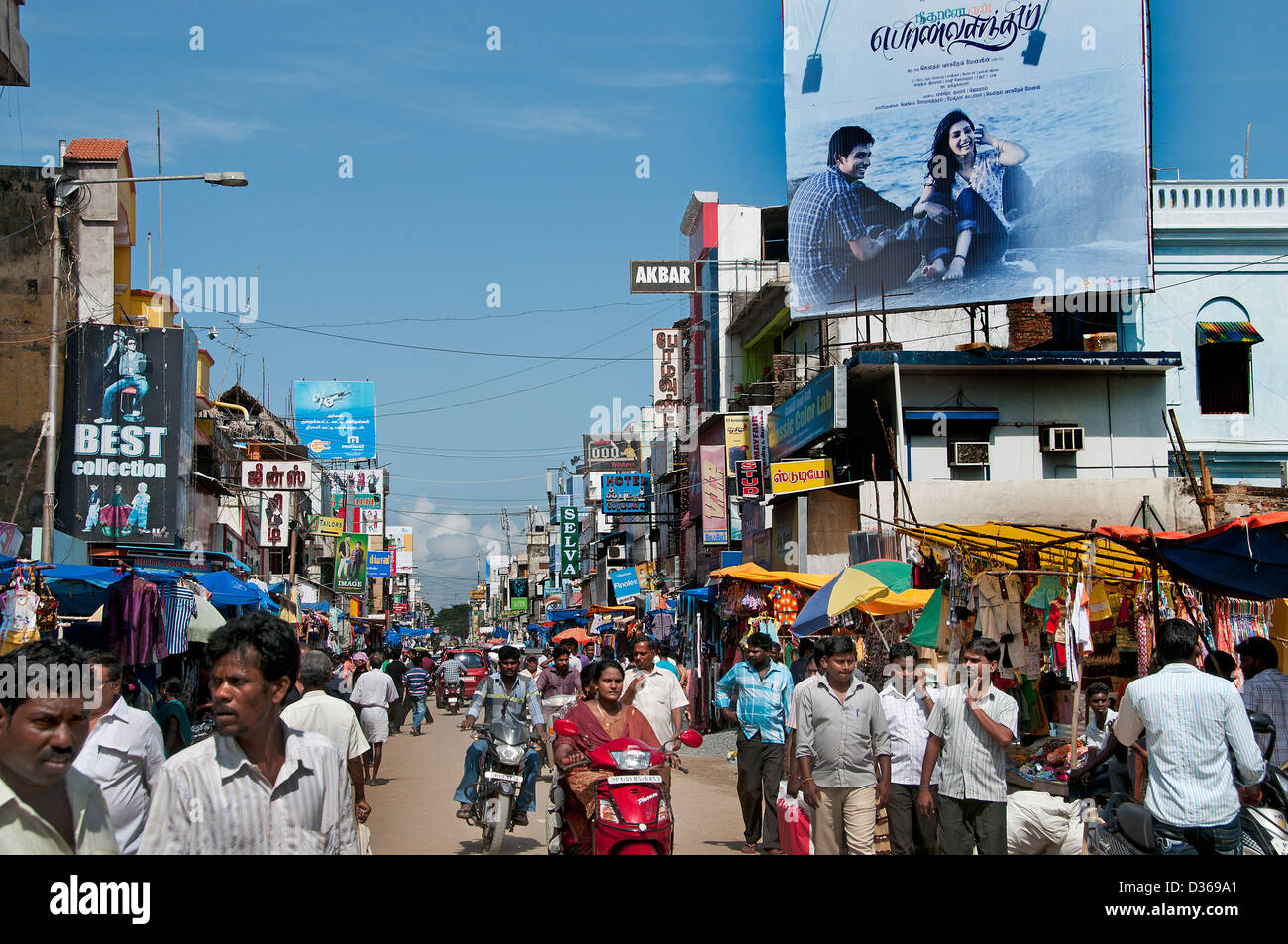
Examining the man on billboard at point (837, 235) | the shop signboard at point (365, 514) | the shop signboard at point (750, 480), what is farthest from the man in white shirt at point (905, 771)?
the shop signboard at point (365, 514)

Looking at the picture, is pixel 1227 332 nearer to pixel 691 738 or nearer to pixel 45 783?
pixel 691 738

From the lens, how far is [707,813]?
14.2 m

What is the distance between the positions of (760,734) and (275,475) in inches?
993

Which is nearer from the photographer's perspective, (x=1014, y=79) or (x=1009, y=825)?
(x=1009, y=825)

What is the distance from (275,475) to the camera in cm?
3403

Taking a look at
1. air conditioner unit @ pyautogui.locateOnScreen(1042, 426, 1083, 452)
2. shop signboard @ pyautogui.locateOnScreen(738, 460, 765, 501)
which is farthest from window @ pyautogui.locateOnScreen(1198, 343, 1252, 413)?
shop signboard @ pyautogui.locateOnScreen(738, 460, 765, 501)

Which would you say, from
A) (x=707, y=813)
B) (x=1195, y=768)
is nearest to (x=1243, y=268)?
(x=707, y=813)

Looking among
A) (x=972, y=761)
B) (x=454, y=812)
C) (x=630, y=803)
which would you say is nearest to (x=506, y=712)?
(x=454, y=812)

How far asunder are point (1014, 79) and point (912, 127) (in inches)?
76.5

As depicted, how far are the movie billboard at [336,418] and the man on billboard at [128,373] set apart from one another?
26704 millimetres

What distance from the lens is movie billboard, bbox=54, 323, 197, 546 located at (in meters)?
23.2

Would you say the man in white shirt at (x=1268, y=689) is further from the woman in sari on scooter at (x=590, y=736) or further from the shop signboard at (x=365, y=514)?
the shop signboard at (x=365, y=514)

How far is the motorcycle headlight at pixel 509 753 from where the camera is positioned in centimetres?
1152
